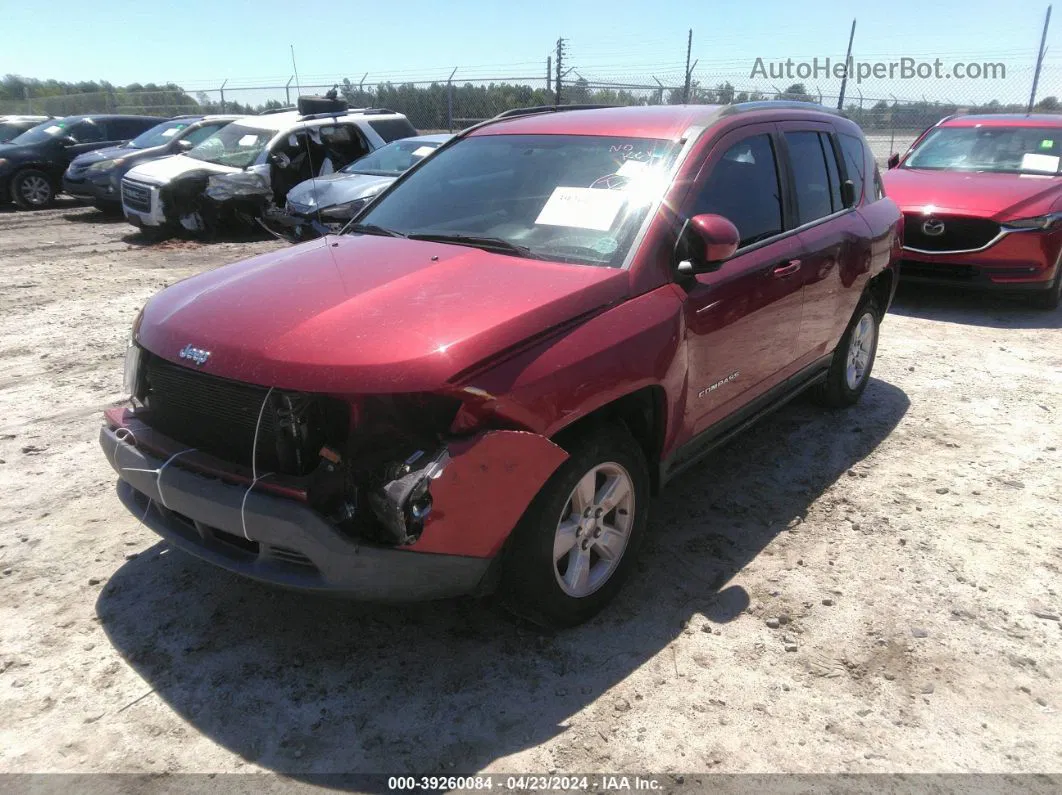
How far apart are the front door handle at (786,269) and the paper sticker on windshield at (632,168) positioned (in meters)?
0.88

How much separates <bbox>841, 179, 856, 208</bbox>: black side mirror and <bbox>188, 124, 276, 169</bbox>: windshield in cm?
923

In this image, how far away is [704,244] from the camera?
3105 millimetres

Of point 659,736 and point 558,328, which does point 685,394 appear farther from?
point 659,736

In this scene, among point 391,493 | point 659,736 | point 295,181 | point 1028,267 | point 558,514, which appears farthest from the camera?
point 295,181

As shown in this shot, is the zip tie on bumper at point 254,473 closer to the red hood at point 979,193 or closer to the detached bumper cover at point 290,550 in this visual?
the detached bumper cover at point 290,550

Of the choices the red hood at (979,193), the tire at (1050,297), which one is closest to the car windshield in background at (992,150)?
the red hood at (979,193)

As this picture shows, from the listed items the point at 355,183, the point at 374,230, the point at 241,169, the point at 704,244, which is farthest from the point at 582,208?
the point at 241,169

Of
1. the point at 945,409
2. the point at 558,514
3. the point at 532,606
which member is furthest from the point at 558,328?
the point at 945,409

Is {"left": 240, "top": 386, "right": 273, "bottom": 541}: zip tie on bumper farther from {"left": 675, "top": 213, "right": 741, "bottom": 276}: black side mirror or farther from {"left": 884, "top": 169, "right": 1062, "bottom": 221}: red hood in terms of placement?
{"left": 884, "top": 169, "right": 1062, "bottom": 221}: red hood

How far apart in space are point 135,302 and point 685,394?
6525 mm

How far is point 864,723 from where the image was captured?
2617mm

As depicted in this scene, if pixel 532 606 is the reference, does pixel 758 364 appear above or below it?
above

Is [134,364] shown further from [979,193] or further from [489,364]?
[979,193]

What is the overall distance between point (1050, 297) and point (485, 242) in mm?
7114
